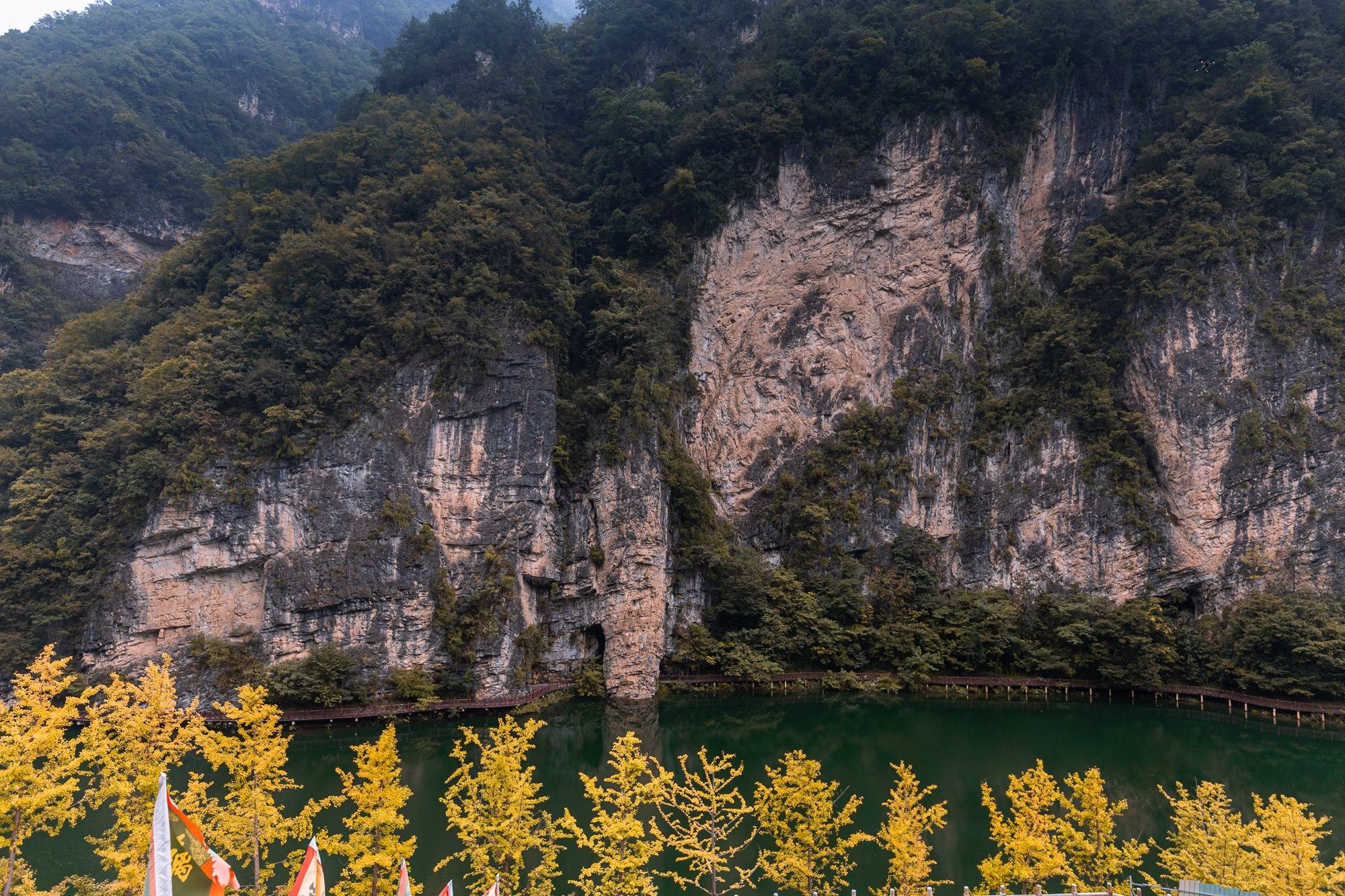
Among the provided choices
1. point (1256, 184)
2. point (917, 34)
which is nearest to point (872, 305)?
point (917, 34)

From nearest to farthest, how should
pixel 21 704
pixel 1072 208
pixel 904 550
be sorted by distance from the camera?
pixel 21 704 → pixel 904 550 → pixel 1072 208

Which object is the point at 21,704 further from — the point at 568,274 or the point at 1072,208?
the point at 1072,208

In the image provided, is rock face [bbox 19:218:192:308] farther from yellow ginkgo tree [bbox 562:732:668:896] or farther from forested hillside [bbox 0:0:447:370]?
yellow ginkgo tree [bbox 562:732:668:896]

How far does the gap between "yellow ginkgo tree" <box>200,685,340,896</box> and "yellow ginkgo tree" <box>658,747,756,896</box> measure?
489 centimetres

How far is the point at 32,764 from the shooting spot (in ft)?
26.9

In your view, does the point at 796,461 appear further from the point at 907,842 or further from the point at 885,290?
the point at 907,842

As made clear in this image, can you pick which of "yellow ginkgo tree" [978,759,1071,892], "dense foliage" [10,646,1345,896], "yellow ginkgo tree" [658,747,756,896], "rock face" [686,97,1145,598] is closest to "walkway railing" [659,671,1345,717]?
"rock face" [686,97,1145,598]

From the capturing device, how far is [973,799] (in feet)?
54.3

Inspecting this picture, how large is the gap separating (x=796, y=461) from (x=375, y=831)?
26277 millimetres

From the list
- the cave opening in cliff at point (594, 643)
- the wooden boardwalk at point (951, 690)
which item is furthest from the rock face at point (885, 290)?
the cave opening in cliff at point (594, 643)

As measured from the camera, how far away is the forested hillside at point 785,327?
83.3 ft

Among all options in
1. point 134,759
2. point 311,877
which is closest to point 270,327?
point 134,759

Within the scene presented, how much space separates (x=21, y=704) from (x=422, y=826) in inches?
305

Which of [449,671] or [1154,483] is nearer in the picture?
[449,671]
